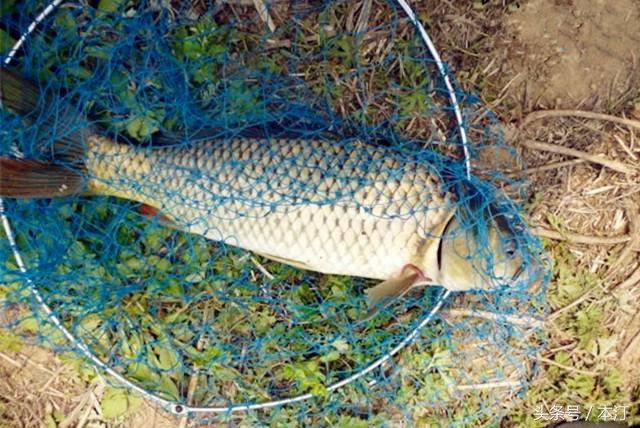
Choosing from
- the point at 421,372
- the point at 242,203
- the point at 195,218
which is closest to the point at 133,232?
the point at 195,218

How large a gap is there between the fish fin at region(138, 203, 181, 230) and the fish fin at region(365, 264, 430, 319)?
73 centimetres

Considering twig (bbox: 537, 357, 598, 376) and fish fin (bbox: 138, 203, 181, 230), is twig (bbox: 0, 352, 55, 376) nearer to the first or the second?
fish fin (bbox: 138, 203, 181, 230)

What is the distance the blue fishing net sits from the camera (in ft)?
8.08

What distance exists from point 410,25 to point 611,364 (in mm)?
1610

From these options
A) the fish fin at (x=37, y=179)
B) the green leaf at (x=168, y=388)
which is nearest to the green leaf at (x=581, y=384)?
the green leaf at (x=168, y=388)

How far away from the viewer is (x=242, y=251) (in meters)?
2.57

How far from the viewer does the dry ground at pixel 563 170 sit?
2594mm

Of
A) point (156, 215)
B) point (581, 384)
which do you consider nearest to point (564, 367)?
point (581, 384)

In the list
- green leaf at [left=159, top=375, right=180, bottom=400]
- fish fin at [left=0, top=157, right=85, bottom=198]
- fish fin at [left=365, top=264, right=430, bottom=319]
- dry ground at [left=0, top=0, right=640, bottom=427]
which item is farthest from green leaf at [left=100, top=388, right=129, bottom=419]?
fish fin at [left=365, top=264, right=430, bottom=319]

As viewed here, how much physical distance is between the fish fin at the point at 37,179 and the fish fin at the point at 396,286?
1.08 meters

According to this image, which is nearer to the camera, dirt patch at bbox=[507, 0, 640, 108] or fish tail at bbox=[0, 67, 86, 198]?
fish tail at bbox=[0, 67, 86, 198]

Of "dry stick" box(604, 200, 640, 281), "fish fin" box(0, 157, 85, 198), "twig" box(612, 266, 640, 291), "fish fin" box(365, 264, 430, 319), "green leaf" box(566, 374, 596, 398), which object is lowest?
"green leaf" box(566, 374, 596, 398)

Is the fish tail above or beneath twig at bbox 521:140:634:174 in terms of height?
above

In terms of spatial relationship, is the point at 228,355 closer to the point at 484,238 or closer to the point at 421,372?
the point at 421,372
